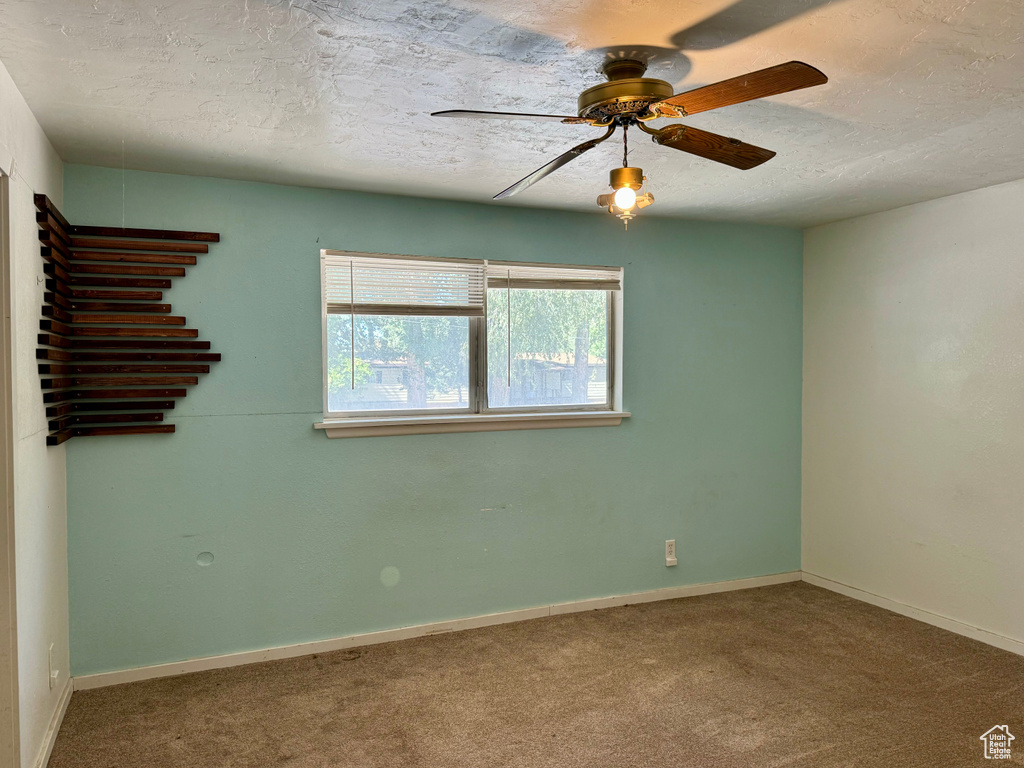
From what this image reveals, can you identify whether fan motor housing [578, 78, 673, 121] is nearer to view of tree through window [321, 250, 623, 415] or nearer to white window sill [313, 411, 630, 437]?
view of tree through window [321, 250, 623, 415]

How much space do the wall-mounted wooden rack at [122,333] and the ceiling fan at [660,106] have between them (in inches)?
71.0

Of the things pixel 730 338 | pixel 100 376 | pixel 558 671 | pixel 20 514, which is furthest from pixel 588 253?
pixel 20 514

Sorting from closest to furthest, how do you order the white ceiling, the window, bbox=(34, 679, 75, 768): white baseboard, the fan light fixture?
the white ceiling → the fan light fixture → bbox=(34, 679, 75, 768): white baseboard → the window

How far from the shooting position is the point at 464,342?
372 cm

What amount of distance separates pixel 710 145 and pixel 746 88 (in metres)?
0.37

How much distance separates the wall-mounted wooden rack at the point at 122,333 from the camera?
286cm

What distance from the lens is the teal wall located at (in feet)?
10.1

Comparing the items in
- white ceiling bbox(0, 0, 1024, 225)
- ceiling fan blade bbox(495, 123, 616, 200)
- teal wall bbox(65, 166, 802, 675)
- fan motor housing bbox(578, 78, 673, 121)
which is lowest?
teal wall bbox(65, 166, 802, 675)

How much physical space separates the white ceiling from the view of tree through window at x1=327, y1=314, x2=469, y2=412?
0.74 metres

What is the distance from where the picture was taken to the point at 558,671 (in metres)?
3.17

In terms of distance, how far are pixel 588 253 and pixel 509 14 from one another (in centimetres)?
232

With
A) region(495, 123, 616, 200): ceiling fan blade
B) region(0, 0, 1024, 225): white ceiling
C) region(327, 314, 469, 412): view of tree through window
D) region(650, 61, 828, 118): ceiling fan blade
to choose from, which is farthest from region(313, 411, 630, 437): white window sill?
region(650, 61, 828, 118): ceiling fan blade

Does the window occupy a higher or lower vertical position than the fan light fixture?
lower

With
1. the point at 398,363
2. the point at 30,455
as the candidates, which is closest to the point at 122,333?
the point at 30,455
